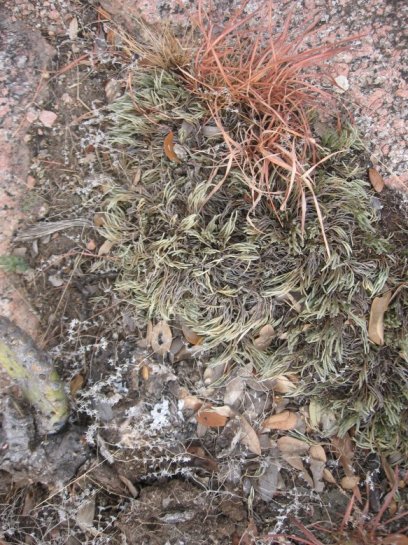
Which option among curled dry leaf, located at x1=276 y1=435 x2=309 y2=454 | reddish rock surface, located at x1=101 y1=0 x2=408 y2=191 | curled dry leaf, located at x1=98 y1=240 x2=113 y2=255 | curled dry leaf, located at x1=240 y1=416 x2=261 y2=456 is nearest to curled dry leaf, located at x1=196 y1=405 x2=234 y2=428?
curled dry leaf, located at x1=240 y1=416 x2=261 y2=456

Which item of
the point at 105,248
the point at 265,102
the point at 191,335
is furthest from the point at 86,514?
the point at 265,102

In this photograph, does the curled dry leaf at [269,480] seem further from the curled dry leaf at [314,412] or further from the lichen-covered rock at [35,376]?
the lichen-covered rock at [35,376]

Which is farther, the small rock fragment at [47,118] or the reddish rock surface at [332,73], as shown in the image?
the small rock fragment at [47,118]

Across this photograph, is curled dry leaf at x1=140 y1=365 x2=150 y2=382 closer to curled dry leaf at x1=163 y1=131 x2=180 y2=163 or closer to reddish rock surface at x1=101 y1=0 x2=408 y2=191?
curled dry leaf at x1=163 y1=131 x2=180 y2=163

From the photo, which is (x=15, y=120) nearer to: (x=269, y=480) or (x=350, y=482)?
(x=269, y=480)

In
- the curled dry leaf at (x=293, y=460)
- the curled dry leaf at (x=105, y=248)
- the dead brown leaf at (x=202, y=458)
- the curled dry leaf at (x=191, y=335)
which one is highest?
the curled dry leaf at (x=105, y=248)

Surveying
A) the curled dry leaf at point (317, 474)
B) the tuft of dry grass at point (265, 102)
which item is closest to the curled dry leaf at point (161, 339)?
the tuft of dry grass at point (265, 102)
